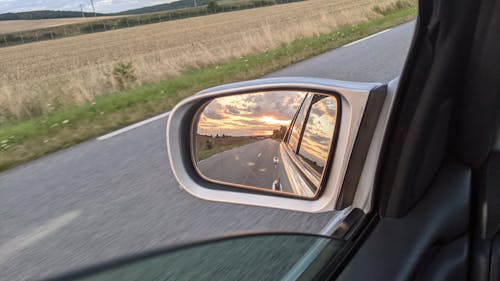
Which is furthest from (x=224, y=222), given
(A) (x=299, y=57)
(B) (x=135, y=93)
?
(A) (x=299, y=57)

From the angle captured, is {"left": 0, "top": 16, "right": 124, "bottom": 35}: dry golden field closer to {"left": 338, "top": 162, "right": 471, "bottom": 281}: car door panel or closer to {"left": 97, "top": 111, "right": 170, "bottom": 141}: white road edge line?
{"left": 97, "top": 111, "right": 170, "bottom": 141}: white road edge line

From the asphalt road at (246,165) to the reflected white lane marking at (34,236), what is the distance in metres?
2.11

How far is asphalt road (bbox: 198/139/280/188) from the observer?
152 centimetres

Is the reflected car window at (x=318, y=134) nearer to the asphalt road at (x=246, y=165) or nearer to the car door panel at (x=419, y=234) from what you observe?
the asphalt road at (x=246, y=165)

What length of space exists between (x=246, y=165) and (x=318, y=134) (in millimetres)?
284

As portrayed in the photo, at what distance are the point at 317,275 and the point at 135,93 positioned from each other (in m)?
7.48

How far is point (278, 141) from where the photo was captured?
1.54m

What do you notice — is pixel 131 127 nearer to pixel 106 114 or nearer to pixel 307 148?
pixel 106 114

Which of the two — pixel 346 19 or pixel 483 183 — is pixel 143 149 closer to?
pixel 483 183

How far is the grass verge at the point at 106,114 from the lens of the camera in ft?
18.5

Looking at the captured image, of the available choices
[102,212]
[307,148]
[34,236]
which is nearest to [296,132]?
[307,148]

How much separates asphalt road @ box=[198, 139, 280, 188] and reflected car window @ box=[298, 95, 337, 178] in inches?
4.2

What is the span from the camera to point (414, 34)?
3.67ft

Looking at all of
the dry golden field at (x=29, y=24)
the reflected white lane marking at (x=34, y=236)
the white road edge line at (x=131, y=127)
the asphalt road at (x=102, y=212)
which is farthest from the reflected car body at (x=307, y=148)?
the dry golden field at (x=29, y=24)
